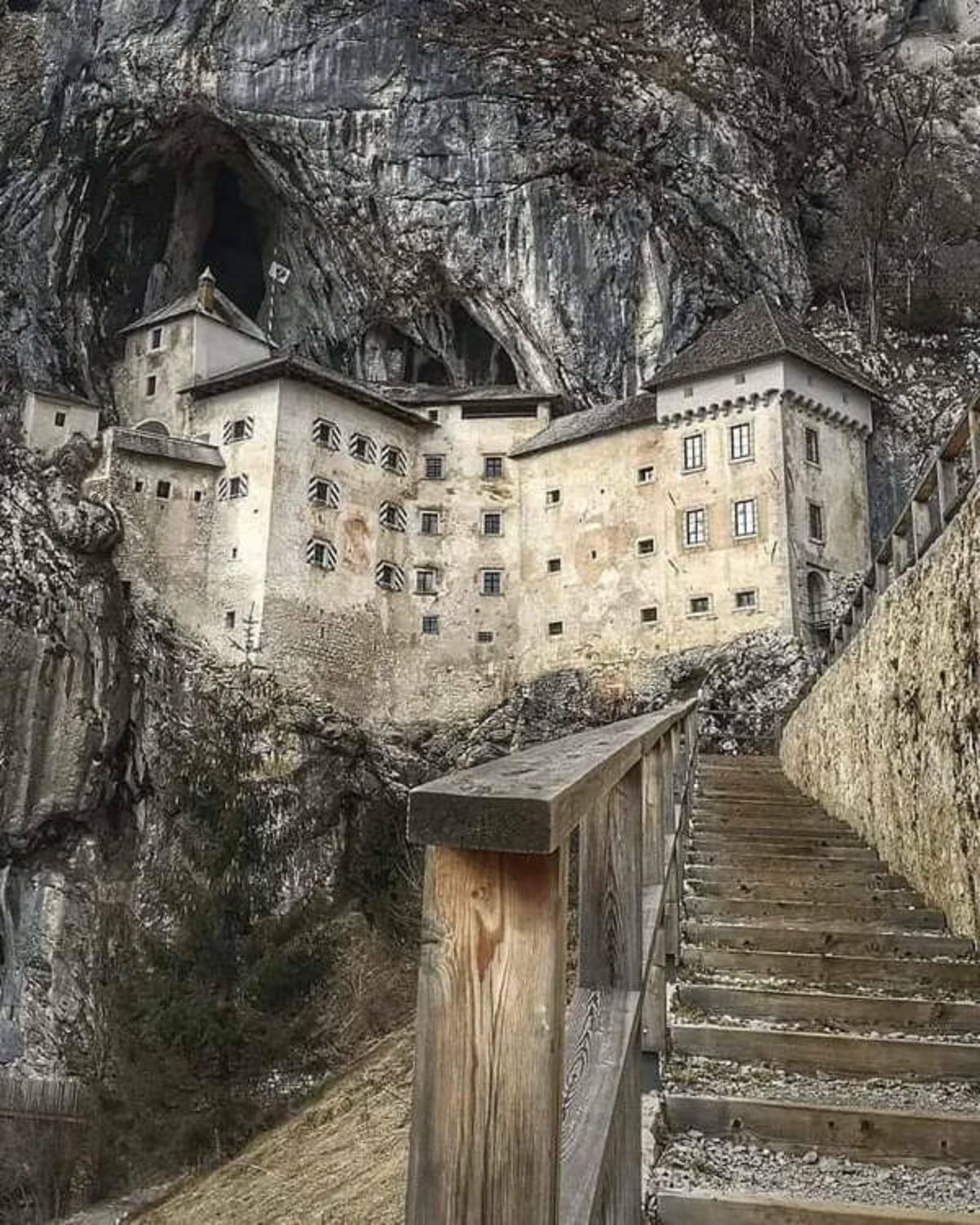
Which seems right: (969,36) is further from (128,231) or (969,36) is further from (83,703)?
(83,703)

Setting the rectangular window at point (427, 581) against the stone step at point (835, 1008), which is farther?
the rectangular window at point (427, 581)

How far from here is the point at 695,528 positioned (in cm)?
3216

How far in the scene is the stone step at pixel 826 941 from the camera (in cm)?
480

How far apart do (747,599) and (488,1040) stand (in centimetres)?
3032

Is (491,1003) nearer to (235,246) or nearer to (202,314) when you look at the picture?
(202,314)

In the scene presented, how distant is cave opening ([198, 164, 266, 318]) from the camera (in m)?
42.2

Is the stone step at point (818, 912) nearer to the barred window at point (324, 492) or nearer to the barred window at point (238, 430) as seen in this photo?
the barred window at point (324, 492)

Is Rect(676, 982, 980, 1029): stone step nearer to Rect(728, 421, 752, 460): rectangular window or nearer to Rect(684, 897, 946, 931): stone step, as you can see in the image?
Rect(684, 897, 946, 931): stone step

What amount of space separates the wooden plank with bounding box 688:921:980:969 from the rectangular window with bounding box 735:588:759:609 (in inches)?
1024

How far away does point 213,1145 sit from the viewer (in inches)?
551

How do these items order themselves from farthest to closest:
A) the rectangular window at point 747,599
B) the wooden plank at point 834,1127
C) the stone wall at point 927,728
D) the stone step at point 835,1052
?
the rectangular window at point 747,599
the stone wall at point 927,728
the stone step at point 835,1052
the wooden plank at point 834,1127

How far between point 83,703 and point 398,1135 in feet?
87.4

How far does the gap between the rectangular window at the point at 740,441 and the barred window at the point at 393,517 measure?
11.7 metres

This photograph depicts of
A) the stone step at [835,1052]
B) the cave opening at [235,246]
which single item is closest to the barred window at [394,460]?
the cave opening at [235,246]
